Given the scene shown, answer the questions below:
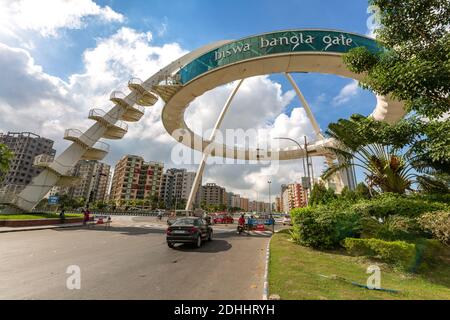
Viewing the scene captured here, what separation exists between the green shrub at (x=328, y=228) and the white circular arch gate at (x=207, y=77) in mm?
11538

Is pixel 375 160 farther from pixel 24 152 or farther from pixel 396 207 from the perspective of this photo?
pixel 24 152

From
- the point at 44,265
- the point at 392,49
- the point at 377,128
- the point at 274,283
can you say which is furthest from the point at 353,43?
the point at 44,265

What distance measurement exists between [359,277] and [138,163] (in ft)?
395

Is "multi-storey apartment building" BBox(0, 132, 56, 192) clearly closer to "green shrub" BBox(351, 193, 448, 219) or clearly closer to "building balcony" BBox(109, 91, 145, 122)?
"building balcony" BBox(109, 91, 145, 122)

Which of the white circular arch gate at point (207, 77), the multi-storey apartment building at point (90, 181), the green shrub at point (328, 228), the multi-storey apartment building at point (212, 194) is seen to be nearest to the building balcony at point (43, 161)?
the white circular arch gate at point (207, 77)

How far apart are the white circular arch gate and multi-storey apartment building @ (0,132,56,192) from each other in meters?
103

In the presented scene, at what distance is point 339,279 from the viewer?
5.89 meters

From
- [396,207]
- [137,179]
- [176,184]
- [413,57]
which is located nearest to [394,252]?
[396,207]

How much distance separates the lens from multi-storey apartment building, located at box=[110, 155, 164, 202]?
111 meters

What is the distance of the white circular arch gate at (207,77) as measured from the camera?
17.8m

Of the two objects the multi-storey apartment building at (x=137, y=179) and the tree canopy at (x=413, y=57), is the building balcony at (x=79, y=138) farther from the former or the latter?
the multi-storey apartment building at (x=137, y=179)

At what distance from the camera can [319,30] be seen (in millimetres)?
17938

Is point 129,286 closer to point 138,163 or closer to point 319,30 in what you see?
point 319,30

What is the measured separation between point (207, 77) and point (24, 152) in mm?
126834
